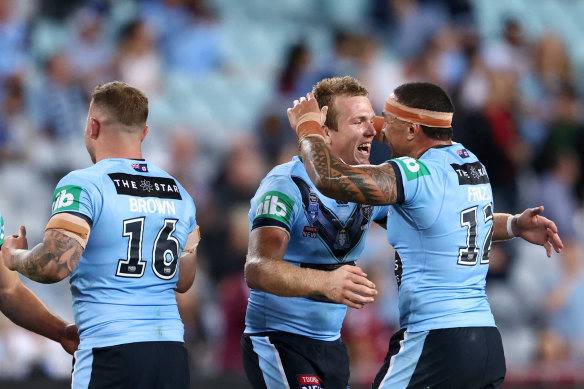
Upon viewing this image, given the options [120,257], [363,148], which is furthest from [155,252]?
[363,148]

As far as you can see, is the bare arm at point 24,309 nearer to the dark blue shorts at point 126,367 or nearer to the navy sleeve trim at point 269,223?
the dark blue shorts at point 126,367

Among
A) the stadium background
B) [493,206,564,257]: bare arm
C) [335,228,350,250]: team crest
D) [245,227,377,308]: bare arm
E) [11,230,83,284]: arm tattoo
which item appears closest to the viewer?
[11,230,83,284]: arm tattoo

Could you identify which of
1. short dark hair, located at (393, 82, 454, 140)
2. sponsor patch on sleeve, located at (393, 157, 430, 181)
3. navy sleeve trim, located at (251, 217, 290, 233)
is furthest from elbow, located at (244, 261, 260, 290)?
short dark hair, located at (393, 82, 454, 140)

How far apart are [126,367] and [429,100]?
2.28 meters

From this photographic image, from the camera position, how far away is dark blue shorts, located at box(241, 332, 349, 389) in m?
5.09

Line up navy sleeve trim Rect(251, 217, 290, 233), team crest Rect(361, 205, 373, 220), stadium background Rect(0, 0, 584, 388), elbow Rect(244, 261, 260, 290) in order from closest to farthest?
elbow Rect(244, 261, 260, 290), navy sleeve trim Rect(251, 217, 290, 233), team crest Rect(361, 205, 373, 220), stadium background Rect(0, 0, 584, 388)

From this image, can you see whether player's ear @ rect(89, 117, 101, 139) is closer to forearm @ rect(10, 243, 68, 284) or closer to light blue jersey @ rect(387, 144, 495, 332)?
forearm @ rect(10, 243, 68, 284)

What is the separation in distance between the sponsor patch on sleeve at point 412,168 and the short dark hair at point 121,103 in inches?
57.4

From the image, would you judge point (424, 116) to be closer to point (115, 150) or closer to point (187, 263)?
point (187, 263)

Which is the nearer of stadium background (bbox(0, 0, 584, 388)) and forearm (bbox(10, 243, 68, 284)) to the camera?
forearm (bbox(10, 243, 68, 284))

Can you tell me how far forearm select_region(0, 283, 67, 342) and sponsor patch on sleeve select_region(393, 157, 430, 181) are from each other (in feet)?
6.98

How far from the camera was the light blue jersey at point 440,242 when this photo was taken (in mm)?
4801

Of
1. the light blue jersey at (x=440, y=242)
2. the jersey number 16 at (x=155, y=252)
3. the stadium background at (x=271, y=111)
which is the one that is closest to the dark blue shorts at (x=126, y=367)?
the jersey number 16 at (x=155, y=252)

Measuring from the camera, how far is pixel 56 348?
933 cm
